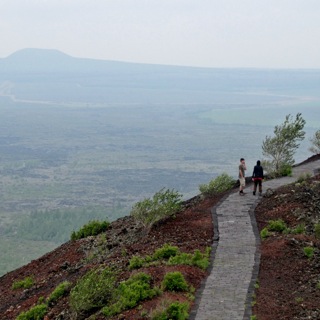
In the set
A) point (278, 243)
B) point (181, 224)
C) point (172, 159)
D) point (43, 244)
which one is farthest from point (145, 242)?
point (172, 159)

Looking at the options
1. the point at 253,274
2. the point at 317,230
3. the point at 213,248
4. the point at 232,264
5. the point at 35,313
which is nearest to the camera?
the point at 253,274

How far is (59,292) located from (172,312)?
17.0ft

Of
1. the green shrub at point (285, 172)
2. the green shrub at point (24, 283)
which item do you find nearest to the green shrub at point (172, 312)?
the green shrub at point (24, 283)

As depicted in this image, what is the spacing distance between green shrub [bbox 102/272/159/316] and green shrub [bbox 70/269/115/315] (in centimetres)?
28

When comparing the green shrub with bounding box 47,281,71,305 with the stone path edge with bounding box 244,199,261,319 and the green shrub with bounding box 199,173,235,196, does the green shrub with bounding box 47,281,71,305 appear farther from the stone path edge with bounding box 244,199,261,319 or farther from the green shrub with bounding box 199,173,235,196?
the green shrub with bounding box 199,173,235,196

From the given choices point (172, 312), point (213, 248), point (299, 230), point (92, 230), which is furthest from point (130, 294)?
point (92, 230)

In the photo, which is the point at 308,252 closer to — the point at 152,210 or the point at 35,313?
the point at 152,210

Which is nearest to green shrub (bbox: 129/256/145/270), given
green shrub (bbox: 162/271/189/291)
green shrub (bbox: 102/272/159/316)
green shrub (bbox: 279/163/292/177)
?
green shrub (bbox: 102/272/159/316)

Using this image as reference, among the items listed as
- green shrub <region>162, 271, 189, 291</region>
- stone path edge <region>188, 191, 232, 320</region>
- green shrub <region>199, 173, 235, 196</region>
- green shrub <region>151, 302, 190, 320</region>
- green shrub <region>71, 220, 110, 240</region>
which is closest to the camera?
green shrub <region>151, 302, 190, 320</region>

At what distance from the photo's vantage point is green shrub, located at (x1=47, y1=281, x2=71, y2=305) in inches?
650

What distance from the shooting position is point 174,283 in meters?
14.2

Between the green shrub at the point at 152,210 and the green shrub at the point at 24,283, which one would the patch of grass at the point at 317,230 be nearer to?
the green shrub at the point at 152,210

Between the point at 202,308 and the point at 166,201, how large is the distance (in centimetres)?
857

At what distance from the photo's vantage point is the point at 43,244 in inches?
3634
